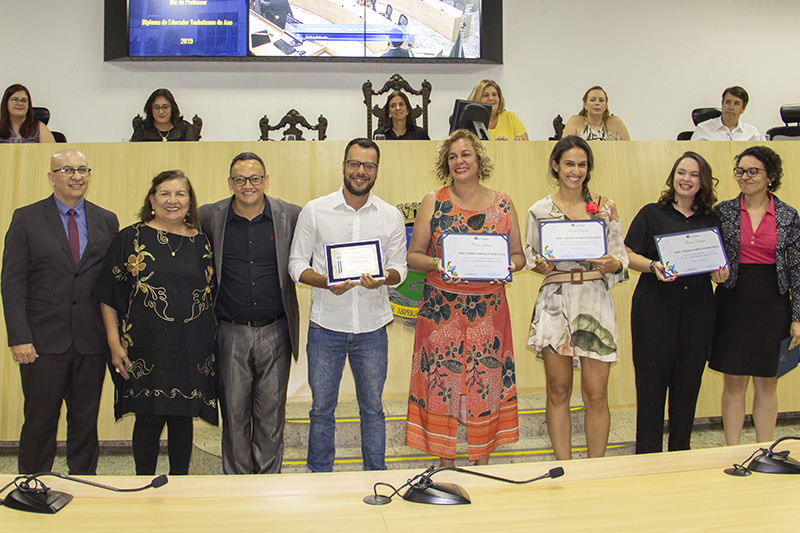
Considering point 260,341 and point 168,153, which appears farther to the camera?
point 168,153

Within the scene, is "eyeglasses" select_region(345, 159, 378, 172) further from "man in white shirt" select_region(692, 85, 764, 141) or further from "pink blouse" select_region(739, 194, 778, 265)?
"man in white shirt" select_region(692, 85, 764, 141)

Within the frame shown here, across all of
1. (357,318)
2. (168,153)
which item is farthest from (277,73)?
(357,318)

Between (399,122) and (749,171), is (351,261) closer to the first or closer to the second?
(749,171)

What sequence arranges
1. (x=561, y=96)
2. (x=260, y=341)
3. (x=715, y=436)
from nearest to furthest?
(x=260, y=341) → (x=715, y=436) → (x=561, y=96)

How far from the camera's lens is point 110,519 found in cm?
107

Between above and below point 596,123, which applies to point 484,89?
above

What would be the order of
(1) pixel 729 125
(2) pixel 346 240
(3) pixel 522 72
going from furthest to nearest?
(3) pixel 522 72, (1) pixel 729 125, (2) pixel 346 240

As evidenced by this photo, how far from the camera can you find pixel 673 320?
2732mm

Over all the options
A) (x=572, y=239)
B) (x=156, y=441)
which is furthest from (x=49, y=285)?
(x=572, y=239)

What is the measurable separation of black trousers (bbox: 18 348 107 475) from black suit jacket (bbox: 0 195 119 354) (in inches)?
2.9

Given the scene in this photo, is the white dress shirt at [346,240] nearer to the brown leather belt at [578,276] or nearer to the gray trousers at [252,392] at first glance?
the gray trousers at [252,392]

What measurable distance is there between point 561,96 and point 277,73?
3.07 m

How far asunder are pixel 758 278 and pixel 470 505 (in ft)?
8.03

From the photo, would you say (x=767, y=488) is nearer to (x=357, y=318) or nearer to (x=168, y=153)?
(x=357, y=318)
